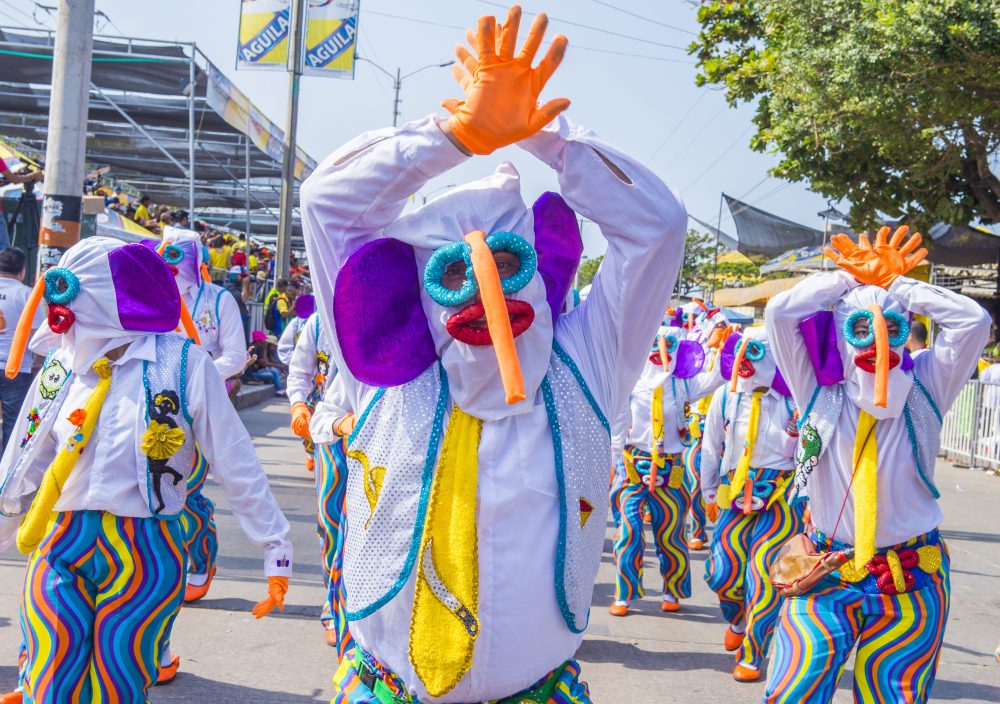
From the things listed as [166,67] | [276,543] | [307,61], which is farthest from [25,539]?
[307,61]

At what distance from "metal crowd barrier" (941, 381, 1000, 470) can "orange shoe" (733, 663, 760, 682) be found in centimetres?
1122

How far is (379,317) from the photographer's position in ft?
8.05

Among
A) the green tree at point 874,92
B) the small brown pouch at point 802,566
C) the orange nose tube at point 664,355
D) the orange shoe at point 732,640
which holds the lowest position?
the orange shoe at point 732,640

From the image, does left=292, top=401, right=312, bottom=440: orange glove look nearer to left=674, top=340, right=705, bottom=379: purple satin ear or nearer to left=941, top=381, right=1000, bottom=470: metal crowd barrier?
left=674, top=340, right=705, bottom=379: purple satin ear

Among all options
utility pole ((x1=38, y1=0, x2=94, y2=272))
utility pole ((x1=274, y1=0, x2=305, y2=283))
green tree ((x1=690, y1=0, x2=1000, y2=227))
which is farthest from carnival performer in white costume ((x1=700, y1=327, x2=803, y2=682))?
utility pole ((x1=274, y1=0, x2=305, y2=283))

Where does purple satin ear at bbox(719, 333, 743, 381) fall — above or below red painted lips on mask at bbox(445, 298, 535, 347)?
above

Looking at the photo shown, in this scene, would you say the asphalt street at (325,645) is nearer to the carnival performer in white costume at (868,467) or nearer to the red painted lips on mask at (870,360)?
the carnival performer in white costume at (868,467)

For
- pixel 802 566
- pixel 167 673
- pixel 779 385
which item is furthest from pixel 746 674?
pixel 167 673

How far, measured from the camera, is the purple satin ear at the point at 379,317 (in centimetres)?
245

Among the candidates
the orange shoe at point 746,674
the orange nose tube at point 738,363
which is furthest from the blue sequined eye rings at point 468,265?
the orange shoe at point 746,674

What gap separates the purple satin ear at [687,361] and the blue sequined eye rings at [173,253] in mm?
3469

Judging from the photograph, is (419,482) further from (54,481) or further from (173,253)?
(173,253)

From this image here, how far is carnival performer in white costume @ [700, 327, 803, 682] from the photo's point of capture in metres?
5.98

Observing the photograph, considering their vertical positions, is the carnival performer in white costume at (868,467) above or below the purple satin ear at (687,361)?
below
